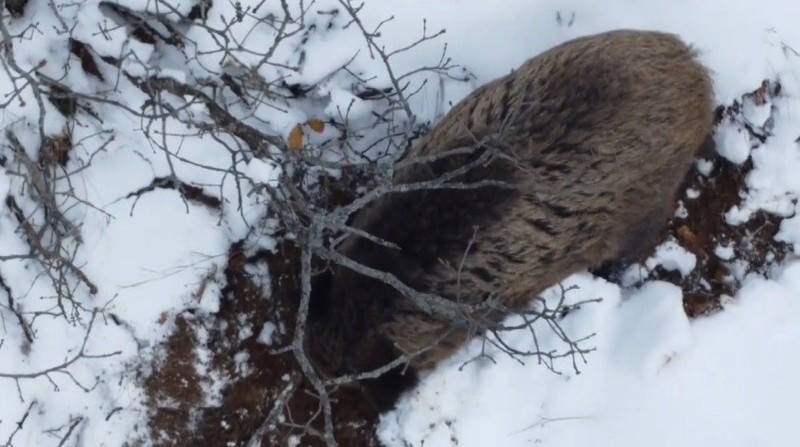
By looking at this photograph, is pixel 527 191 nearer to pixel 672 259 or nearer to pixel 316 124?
pixel 316 124

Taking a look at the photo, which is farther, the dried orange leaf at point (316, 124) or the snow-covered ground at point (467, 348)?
the dried orange leaf at point (316, 124)

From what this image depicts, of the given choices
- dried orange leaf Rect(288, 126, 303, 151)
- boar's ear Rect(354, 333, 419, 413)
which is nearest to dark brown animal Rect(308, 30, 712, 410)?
boar's ear Rect(354, 333, 419, 413)

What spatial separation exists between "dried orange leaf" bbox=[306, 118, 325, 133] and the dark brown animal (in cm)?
67

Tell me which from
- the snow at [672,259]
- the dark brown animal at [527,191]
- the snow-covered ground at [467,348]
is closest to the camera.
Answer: the dark brown animal at [527,191]

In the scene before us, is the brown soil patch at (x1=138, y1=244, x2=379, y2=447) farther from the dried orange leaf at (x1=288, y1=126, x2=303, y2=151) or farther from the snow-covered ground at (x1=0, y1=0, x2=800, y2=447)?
the dried orange leaf at (x1=288, y1=126, x2=303, y2=151)

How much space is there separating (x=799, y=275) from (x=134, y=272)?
3.38m

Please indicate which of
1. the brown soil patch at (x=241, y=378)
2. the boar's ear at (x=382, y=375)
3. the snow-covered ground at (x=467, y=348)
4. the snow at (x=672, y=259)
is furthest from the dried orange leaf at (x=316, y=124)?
the snow at (x=672, y=259)

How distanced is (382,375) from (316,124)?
1.30 m

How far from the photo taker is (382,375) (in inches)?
162

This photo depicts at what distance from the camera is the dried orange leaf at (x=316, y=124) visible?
4.57 meters

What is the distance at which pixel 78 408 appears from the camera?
4469 millimetres

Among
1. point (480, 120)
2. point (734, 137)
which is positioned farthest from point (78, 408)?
point (734, 137)

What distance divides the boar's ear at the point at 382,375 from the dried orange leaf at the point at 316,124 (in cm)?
118

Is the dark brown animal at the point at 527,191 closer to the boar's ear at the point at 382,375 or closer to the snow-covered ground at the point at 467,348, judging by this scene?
the boar's ear at the point at 382,375
